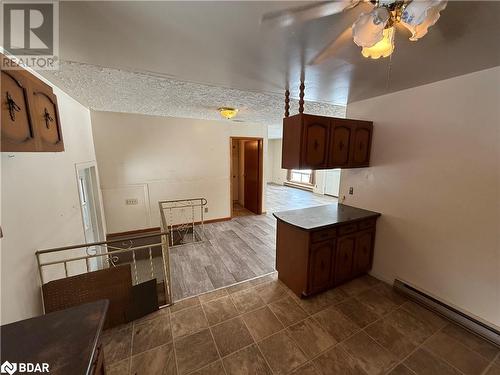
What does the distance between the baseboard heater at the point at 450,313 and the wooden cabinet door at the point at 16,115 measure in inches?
137

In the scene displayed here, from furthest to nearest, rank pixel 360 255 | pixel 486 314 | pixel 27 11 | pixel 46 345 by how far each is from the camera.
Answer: pixel 360 255 < pixel 486 314 < pixel 27 11 < pixel 46 345

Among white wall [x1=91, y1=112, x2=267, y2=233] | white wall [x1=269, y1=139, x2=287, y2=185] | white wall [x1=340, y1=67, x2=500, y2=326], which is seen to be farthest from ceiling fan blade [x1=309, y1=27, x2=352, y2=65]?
white wall [x1=269, y1=139, x2=287, y2=185]

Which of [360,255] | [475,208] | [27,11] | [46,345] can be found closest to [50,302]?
[46,345]

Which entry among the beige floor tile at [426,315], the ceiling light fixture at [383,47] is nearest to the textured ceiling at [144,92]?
the ceiling light fixture at [383,47]

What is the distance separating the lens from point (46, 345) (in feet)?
2.76

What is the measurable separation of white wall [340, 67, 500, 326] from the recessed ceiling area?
9.7 inches

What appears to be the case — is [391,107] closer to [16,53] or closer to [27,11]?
[27,11]

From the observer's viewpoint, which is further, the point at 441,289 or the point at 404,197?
the point at 404,197

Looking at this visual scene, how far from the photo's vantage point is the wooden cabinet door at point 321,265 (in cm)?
212

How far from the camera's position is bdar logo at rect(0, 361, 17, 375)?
0.73m

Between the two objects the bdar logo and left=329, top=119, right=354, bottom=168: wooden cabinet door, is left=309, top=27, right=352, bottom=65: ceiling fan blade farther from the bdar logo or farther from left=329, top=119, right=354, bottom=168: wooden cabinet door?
the bdar logo

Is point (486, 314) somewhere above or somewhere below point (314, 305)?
above

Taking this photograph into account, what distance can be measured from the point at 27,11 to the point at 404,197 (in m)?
3.38

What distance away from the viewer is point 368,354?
1611mm
